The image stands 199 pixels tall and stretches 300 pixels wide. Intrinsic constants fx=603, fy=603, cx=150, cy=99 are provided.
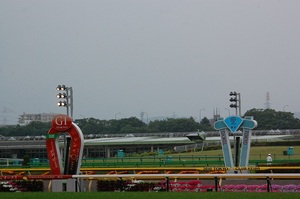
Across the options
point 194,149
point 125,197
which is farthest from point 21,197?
point 194,149

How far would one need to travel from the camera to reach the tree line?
108375 millimetres

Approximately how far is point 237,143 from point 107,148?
34639mm

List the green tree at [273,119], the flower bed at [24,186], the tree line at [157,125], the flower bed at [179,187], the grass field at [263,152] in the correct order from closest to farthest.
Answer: the flower bed at [179,187]
the flower bed at [24,186]
the grass field at [263,152]
the green tree at [273,119]
the tree line at [157,125]

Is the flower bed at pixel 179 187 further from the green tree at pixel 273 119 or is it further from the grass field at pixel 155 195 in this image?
the green tree at pixel 273 119

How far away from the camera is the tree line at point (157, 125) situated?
108m

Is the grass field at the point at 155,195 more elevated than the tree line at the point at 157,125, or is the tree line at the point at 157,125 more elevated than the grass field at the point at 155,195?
the tree line at the point at 157,125

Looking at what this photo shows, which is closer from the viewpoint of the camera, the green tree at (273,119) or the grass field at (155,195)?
the grass field at (155,195)

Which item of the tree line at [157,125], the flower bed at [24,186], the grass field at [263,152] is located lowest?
the flower bed at [24,186]

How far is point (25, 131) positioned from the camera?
397 ft

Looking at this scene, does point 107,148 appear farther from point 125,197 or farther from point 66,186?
point 125,197

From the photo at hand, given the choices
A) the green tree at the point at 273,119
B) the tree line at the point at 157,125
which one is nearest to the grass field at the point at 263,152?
the tree line at the point at 157,125

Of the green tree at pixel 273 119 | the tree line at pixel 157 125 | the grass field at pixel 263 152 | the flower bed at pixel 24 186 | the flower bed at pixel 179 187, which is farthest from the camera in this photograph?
the tree line at pixel 157 125

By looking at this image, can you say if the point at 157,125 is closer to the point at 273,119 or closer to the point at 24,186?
the point at 273,119

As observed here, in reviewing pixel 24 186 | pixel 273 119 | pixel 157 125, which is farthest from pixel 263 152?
pixel 157 125
